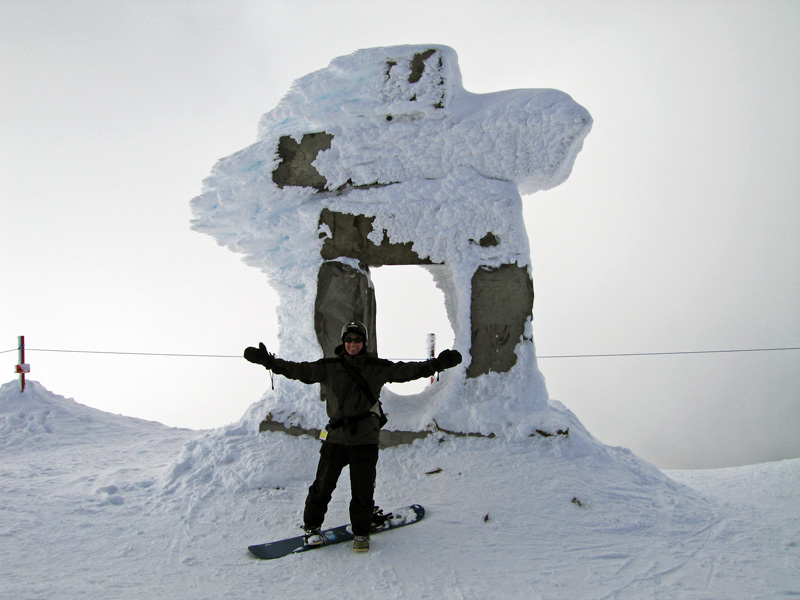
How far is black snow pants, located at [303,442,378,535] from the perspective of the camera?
3.14 meters

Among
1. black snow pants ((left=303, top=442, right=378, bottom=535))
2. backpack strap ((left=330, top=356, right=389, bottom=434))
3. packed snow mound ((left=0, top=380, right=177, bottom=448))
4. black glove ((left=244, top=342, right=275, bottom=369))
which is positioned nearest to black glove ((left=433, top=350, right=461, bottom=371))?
backpack strap ((left=330, top=356, right=389, bottom=434))

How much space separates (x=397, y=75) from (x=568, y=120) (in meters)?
1.57

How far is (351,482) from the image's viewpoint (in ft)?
10.6

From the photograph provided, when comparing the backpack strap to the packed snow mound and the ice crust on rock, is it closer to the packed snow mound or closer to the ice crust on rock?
the ice crust on rock

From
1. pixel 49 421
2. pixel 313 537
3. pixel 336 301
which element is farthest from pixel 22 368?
pixel 313 537

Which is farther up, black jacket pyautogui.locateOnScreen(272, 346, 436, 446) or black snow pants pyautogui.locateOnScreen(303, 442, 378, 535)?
black jacket pyautogui.locateOnScreen(272, 346, 436, 446)

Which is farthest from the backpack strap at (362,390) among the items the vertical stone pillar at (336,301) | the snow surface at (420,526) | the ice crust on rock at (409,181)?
the vertical stone pillar at (336,301)

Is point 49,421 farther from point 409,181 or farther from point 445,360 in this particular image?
point 445,360

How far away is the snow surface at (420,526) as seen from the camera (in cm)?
282

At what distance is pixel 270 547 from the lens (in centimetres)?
320

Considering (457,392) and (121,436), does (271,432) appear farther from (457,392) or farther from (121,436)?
(121,436)

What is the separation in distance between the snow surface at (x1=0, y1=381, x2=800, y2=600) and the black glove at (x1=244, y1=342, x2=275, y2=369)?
1084 millimetres

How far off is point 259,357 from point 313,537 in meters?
1.09

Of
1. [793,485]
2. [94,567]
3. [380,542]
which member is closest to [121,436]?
[94,567]
